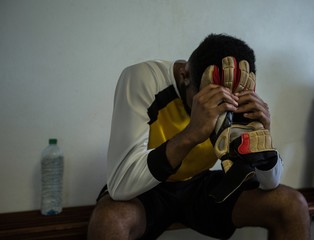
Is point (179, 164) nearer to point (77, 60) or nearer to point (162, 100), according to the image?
point (162, 100)

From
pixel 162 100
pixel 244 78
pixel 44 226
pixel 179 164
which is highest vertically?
pixel 244 78

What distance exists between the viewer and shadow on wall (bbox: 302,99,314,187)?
1494 mm

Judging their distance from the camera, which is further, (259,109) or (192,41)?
(192,41)

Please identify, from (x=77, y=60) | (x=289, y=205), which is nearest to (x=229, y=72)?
(x=289, y=205)

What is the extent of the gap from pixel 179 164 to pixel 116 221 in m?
0.19

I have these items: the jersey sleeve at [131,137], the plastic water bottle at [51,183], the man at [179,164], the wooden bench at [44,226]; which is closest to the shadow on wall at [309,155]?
the man at [179,164]

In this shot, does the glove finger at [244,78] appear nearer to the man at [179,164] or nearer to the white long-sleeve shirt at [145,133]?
the man at [179,164]

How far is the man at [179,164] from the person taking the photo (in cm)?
68

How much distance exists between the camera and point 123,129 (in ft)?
2.52

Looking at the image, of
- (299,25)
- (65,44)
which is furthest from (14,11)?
(299,25)

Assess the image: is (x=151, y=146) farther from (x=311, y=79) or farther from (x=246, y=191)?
(x=311, y=79)

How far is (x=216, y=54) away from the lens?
2.35 ft

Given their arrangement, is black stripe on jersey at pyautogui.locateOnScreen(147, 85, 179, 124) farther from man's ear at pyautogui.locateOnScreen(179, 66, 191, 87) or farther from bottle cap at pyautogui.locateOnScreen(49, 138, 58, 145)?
bottle cap at pyautogui.locateOnScreen(49, 138, 58, 145)

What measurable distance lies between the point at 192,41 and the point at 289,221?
0.81 metres
